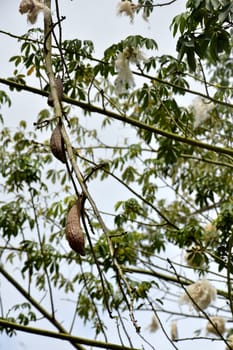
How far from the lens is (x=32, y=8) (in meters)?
1.01

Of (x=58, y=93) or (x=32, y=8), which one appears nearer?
(x=58, y=93)

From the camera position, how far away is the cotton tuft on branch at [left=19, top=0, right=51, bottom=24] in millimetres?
1002

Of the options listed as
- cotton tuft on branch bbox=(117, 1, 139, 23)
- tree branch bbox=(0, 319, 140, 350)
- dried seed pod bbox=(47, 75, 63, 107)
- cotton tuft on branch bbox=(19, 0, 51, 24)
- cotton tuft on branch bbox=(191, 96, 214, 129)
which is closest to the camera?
dried seed pod bbox=(47, 75, 63, 107)

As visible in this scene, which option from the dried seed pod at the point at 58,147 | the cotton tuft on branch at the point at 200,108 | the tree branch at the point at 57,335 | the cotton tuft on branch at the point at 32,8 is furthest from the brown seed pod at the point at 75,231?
the cotton tuft on branch at the point at 200,108

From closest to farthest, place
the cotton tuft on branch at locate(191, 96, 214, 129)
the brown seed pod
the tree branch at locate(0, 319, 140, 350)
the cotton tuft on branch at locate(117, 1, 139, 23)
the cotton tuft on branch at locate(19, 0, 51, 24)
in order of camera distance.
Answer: the brown seed pod, the cotton tuft on branch at locate(19, 0, 51, 24), the tree branch at locate(0, 319, 140, 350), the cotton tuft on branch at locate(117, 1, 139, 23), the cotton tuft on branch at locate(191, 96, 214, 129)

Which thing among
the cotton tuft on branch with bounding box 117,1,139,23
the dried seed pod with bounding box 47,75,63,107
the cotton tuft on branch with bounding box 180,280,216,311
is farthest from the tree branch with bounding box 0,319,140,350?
the cotton tuft on branch with bounding box 117,1,139,23

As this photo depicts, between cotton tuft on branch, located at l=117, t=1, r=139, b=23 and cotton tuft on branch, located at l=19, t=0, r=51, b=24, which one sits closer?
cotton tuft on branch, located at l=19, t=0, r=51, b=24

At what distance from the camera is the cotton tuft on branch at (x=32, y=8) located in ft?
3.29

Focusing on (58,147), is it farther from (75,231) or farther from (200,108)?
(200,108)

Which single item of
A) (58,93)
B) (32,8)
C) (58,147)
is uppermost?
(32,8)

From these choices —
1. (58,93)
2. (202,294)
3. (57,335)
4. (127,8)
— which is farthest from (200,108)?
(58,93)

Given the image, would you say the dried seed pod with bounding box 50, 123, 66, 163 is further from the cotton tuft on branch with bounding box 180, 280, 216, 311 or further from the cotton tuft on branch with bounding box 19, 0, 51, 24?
the cotton tuft on branch with bounding box 180, 280, 216, 311

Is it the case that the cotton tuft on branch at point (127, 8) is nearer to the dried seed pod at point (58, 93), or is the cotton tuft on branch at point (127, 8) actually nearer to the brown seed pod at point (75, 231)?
the dried seed pod at point (58, 93)

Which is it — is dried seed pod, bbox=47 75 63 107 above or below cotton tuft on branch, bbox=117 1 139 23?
below
